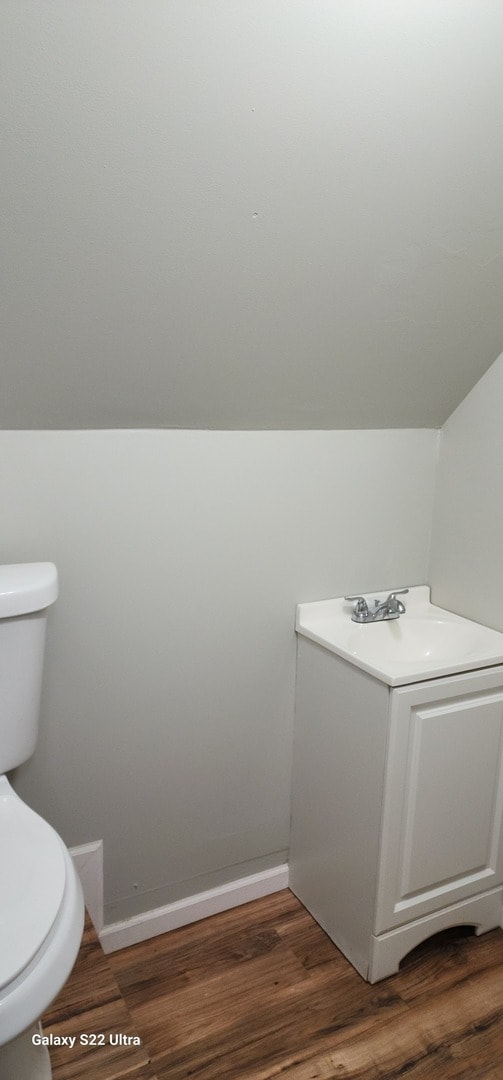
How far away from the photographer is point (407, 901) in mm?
1655

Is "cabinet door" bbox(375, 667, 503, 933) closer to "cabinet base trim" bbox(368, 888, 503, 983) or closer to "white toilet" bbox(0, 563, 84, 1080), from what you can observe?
"cabinet base trim" bbox(368, 888, 503, 983)

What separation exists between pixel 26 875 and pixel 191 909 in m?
0.83

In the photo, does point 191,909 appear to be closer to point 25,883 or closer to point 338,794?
point 338,794

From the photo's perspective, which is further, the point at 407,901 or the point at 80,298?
the point at 407,901

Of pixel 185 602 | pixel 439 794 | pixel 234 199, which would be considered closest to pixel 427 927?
pixel 439 794

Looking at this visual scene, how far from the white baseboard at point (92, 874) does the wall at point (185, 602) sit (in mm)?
21

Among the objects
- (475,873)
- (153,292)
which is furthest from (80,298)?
(475,873)

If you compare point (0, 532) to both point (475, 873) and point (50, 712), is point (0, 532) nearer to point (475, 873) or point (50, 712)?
point (50, 712)

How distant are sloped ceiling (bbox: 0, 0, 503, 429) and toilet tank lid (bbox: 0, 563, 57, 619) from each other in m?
0.29

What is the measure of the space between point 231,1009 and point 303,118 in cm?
172

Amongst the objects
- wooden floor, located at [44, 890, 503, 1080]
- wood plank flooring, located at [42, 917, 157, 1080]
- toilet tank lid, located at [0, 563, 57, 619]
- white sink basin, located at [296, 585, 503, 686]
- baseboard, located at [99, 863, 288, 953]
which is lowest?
wooden floor, located at [44, 890, 503, 1080]

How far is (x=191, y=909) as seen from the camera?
183 cm

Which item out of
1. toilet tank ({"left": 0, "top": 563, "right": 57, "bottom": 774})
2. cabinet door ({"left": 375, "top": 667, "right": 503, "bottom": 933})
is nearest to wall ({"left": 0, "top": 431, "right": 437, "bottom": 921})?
toilet tank ({"left": 0, "top": 563, "right": 57, "bottom": 774})

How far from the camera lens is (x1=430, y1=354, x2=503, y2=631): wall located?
1801 millimetres
